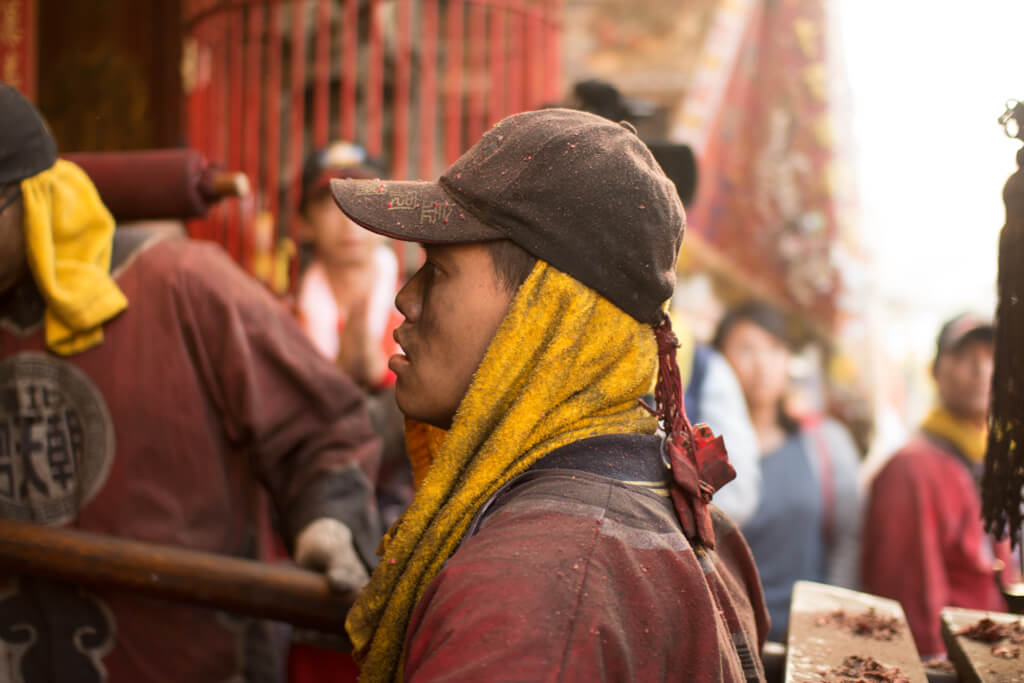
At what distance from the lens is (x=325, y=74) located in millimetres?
3764

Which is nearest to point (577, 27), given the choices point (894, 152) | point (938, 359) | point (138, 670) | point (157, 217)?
point (894, 152)

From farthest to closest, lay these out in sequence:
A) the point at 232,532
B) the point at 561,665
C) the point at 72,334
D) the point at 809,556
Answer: the point at 809,556, the point at 232,532, the point at 72,334, the point at 561,665

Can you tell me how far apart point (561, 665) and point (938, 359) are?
317 cm

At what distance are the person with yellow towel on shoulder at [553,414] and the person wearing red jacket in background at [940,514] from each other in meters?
2.31

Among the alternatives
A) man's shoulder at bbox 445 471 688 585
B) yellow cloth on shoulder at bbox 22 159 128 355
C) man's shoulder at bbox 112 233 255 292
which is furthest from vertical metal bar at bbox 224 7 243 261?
man's shoulder at bbox 445 471 688 585

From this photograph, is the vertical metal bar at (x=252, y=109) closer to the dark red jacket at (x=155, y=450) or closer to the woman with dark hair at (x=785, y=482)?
the dark red jacket at (x=155, y=450)

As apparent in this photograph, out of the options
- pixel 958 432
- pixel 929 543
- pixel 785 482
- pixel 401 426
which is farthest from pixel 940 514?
pixel 401 426

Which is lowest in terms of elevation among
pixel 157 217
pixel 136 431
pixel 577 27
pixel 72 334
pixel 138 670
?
pixel 138 670

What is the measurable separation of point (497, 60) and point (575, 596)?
10.5 feet

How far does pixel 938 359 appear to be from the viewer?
3611 mm

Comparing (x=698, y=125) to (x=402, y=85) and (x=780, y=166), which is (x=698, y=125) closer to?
(x=780, y=166)

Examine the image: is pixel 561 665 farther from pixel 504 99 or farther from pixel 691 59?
pixel 691 59

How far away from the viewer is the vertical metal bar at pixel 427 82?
3.58m

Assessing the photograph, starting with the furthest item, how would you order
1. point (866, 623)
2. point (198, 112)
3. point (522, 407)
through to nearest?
point (198, 112), point (866, 623), point (522, 407)
